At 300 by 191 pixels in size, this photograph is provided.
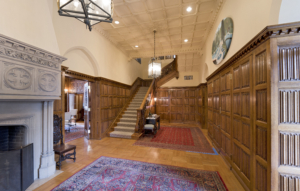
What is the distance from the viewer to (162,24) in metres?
4.69

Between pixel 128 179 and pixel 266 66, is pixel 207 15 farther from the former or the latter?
pixel 128 179

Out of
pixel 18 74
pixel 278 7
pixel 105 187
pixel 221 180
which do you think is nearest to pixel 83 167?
pixel 105 187

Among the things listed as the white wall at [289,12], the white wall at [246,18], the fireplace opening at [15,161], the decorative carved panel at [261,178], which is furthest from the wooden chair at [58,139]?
the white wall at [289,12]

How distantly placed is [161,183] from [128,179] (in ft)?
2.29

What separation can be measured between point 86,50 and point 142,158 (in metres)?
4.18

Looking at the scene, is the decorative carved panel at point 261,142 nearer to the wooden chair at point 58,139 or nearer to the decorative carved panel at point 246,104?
the decorative carved panel at point 246,104

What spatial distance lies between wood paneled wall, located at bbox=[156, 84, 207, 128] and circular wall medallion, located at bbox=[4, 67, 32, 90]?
750 centimetres

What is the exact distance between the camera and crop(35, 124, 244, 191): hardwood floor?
2580 millimetres

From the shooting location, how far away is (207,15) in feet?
13.7

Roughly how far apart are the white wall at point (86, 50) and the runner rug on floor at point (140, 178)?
3261 mm

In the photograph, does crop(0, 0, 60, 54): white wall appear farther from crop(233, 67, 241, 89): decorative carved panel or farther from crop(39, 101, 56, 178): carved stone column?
crop(233, 67, 241, 89): decorative carved panel

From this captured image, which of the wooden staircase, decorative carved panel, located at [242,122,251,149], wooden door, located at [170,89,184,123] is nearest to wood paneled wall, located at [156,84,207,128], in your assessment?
wooden door, located at [170,89,184,123]

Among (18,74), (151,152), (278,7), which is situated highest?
(278,7)

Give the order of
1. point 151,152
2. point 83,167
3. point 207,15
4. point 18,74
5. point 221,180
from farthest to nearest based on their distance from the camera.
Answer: point 207,15 → point 151,152 → point 83,167 → point 221,180 → point 18,74
